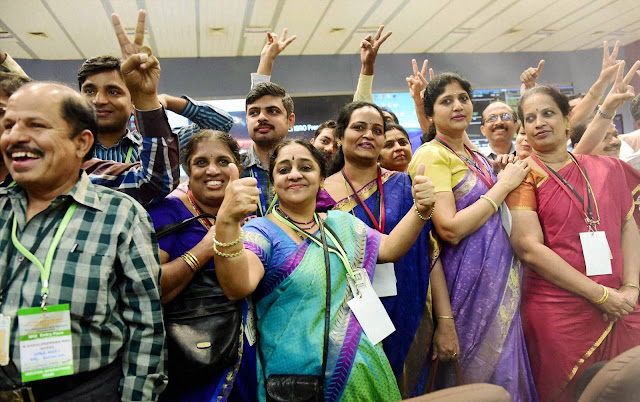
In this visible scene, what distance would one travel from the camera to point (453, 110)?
5.90 ft

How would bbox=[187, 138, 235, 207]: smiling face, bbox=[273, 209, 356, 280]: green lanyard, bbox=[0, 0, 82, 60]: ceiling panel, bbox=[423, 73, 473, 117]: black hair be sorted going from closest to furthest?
bbox=[273, 209, 356, 280]: green lanyard → bbox=[187, 138, 235, 207]: smiling face → bbox=[423, 73, 473, 117]: black hair → bbox=[0, 0, 82, 60]: ceiling panel

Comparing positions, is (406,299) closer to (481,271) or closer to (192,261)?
(481,271)

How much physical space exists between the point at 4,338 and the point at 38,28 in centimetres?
399

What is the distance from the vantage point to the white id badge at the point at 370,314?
133 centimetres

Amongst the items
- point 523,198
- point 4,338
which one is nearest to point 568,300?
point 523,198

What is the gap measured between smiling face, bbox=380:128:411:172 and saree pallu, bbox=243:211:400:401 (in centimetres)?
101

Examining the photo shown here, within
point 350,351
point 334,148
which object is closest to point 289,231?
point 350,351

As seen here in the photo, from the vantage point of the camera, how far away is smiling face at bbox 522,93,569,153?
5.85ft

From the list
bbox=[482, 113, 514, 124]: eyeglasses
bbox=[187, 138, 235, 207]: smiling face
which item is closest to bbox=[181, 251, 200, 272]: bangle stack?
bbox=[187, 138, 235, 207]: smiling face

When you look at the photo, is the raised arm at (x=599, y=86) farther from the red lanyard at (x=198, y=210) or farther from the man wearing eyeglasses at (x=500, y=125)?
the red lanyard at (x=198, y=210)

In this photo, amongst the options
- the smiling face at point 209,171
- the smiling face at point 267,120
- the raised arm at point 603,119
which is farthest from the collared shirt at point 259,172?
the raised arm at point 603,119

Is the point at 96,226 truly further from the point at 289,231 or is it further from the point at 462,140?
the point at 462,140

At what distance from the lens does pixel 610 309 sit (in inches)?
63.3

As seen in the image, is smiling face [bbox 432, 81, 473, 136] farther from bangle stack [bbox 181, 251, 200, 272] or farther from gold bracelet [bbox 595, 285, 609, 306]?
bangle stack [bbox 181, 251, 200, 272]
